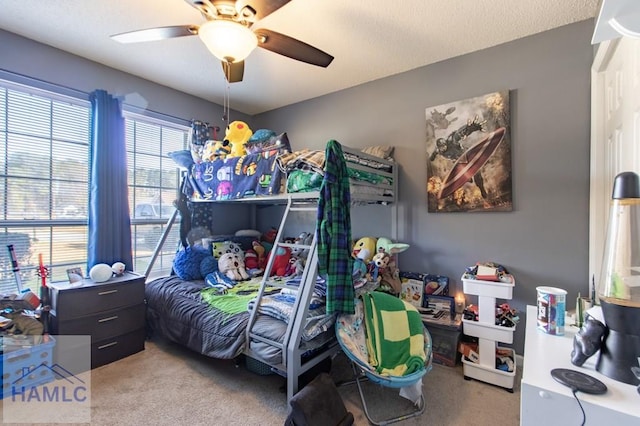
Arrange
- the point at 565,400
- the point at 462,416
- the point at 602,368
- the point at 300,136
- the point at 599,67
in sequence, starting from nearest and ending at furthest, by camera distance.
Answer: the point at 565,400 → the point at 602,368 → the point at 462,416 → the point at 599,67 → the point at 300,136

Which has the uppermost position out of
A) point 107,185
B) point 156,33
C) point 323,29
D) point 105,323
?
point 323,29

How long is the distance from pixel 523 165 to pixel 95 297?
3.59m

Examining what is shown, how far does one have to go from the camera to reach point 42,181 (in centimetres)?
254

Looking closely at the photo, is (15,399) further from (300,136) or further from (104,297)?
(300,136)

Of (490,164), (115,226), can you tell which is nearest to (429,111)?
(490,164)

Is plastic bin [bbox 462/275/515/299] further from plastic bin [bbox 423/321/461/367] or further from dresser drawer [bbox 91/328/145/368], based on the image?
dresser drawer [bbox 91/328/145/368]

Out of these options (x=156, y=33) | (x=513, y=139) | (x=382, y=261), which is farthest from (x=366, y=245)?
(x=156, y=33)

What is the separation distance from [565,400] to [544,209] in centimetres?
189

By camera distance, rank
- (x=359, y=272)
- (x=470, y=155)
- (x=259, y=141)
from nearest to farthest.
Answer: (x=359, y=272) < (x=470, y=155) < (x=259, y=141)

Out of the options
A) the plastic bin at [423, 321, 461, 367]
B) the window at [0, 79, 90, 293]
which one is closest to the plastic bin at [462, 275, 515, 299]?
the plastic bin at [423, 321, 461, 367]

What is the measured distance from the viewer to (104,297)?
2.38 meters

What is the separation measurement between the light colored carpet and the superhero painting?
4.56 feet

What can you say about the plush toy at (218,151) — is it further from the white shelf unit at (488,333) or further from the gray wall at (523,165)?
Result: the white shelf unit at (488,333)

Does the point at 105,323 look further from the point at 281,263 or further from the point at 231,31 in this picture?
the point at 231,31
